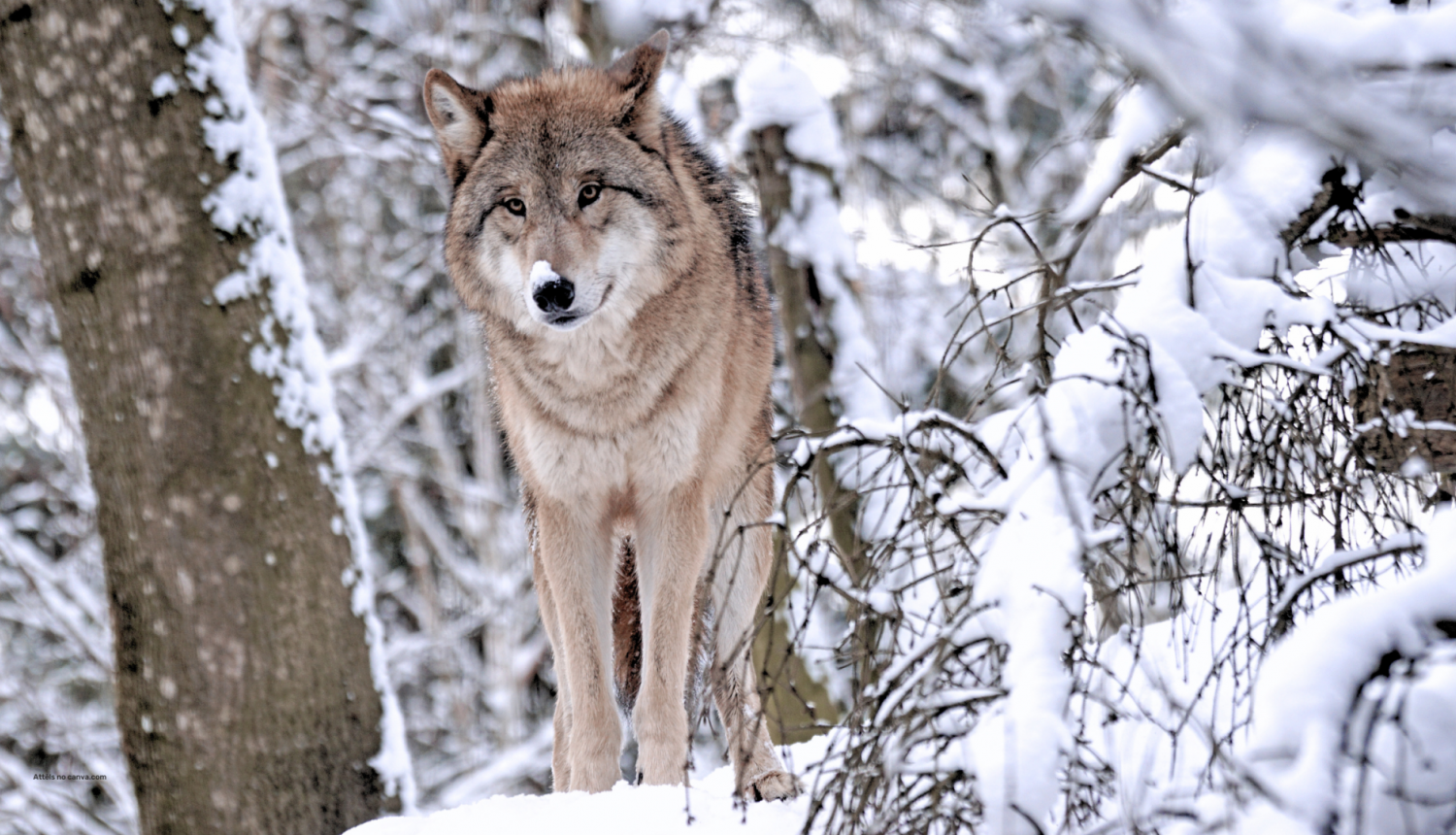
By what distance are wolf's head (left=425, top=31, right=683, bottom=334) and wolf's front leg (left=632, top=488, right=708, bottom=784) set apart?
0.72 meters

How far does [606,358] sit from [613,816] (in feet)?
5.16

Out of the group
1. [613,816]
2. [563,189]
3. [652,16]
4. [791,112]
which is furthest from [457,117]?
[652,16]

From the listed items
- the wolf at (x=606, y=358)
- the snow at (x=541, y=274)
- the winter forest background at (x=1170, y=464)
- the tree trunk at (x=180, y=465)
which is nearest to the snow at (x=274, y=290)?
the tree trunk at (x=180, y=465)

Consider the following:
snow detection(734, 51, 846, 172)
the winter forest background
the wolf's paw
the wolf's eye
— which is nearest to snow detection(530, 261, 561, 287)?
the wolf's eye

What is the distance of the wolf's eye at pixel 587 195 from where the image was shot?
3.72 metres

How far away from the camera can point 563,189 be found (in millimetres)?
3684

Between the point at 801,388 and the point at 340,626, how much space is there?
3.34m

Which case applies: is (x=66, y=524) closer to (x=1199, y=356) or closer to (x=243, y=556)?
(x=243, y=556)

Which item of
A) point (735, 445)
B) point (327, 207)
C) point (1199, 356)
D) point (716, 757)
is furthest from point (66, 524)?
point (1199, 356)

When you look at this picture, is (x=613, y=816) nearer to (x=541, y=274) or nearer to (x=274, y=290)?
(x=541, y=274)

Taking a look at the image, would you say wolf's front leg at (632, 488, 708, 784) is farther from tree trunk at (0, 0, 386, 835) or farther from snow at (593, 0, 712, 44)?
snow at (593, 0, 712, 44)

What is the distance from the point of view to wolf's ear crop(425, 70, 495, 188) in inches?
152

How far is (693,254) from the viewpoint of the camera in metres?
3.85

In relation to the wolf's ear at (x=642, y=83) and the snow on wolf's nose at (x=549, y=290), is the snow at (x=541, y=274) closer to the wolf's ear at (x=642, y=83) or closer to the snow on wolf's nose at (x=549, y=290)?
the snow on wolf's nose at (x=549, y=290)
